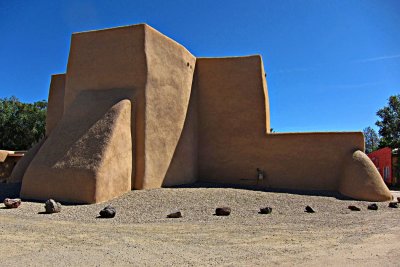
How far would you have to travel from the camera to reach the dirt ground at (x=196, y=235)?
16.6ft

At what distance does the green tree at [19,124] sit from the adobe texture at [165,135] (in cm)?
1445

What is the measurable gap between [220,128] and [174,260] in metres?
10.1

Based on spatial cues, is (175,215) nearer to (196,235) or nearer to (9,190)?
(196,235)

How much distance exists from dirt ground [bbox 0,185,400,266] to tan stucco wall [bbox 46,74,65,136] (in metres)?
7.35

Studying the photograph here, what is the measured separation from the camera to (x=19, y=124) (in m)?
28.7

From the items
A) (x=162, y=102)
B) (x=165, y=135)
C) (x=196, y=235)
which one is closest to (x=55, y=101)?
(x=162, y=102)

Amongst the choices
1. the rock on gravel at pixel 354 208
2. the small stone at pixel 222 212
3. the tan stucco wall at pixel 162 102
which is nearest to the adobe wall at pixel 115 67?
the tan stucco wall at pixel 162 102

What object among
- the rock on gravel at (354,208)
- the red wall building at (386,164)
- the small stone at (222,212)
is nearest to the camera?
the small stone at (222,212)

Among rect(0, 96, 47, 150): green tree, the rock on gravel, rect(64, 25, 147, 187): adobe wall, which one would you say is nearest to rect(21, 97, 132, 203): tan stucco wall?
rect(64, 25, 147, 187): adobe wall

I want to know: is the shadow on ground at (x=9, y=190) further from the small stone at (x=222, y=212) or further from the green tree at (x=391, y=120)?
the green tree at (x=391, y=120)

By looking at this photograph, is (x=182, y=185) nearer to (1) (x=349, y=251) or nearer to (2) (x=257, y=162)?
(2) (x=257, y=162)

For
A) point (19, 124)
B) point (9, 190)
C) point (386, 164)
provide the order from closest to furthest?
point (9, 190) < point (386, 164) < point (19, 124)

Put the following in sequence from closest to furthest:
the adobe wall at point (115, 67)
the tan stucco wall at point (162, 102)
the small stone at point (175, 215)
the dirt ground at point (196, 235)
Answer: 1. the dirt ground at point (196, 235)
2. the small stone at point (175, 215)
3. the adobe wall at point (115, 67)
4. the tan stucco wall at point (162, 102)

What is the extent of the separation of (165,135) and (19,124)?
67.8 ft
